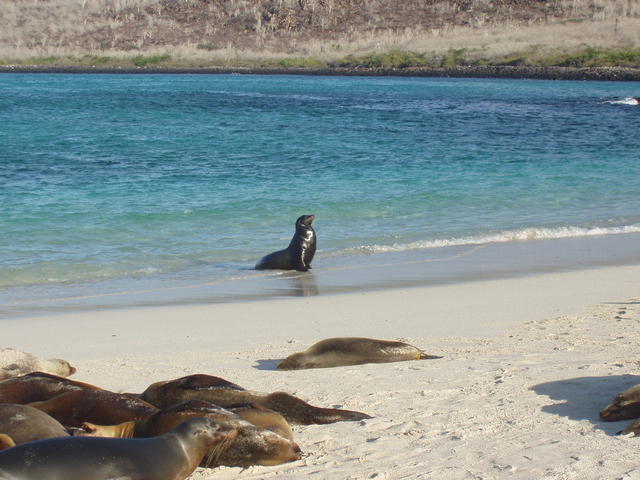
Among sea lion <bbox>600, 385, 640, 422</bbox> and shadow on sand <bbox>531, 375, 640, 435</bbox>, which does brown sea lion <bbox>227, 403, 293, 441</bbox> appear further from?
sea lion <bbox>600, 385, 640, 422</bbox>

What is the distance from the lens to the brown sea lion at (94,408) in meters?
4.38

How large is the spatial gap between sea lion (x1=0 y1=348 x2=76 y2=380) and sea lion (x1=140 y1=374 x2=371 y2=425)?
1.08 metres

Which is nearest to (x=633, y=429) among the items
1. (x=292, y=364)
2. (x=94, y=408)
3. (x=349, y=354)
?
(x=349, y=354)

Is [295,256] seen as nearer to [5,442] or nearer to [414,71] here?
[5,442]

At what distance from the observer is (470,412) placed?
4.78 m

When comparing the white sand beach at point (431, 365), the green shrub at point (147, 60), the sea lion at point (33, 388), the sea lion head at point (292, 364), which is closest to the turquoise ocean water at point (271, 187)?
the white sand beach at point (431, 365)

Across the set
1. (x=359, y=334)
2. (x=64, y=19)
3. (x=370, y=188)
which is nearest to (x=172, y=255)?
(x=359, y=334)

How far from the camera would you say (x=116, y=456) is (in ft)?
11.7

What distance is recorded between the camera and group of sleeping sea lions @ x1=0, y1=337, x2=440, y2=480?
349 cm

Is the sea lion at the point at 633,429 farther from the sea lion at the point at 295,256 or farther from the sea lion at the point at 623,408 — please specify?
the sea lion at the point at 295,256

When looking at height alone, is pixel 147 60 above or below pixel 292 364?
above

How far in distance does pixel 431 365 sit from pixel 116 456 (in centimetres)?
267

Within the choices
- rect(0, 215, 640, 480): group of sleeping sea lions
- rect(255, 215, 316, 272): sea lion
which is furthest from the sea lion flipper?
rect(255, 215, 316, 272): sea lion

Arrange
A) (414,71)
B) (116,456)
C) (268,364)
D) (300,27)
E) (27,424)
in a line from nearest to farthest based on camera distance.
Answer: (116,456) < (27,424) < (268,364) < (414,71) < (300,27)
